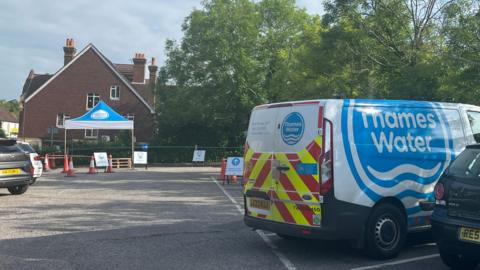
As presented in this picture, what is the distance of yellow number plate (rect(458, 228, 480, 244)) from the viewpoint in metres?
5.69

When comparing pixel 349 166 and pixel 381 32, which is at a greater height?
pixel 381 32

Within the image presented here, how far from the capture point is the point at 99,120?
28484mm

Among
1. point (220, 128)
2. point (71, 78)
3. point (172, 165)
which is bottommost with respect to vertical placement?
point (172, 165)

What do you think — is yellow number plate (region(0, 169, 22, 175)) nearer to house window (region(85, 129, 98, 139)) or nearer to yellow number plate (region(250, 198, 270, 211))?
yellow number plate (region(250, 198, 270, 211))

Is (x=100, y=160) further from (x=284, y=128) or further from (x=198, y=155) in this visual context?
(x=284, y=128)

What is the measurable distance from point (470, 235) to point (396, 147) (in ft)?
5.93

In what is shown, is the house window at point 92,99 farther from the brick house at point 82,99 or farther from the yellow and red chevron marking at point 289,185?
the yellow and red chevron marking at point 289,185

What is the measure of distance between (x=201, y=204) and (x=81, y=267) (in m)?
6.80

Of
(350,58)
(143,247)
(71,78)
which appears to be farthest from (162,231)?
(71,78)

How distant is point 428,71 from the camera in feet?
53.8

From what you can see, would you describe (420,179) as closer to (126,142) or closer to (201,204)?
(201,204)

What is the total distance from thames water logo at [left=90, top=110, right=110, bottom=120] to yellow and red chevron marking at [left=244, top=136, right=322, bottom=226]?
22340mm

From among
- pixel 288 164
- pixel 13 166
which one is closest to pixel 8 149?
pixel 13 166

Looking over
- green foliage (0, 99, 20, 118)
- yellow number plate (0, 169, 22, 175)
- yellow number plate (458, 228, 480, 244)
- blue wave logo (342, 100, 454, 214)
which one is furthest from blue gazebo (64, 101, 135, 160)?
green foliage (0, 99, 20, 118)
